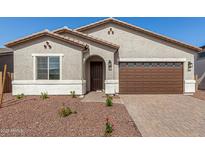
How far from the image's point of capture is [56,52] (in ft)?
35.2

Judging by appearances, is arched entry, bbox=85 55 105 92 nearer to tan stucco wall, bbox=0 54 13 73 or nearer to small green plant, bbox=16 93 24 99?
small green plant, bbox=16 93 24 99

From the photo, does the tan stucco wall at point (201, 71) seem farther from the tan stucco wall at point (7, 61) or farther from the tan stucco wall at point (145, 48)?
the tan stucco wall at point (7, 61)

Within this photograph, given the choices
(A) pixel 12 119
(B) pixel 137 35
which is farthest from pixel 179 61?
(A) pixel 12 119

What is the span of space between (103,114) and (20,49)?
26.7 ft

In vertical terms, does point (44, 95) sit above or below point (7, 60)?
below

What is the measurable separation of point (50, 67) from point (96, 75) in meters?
4.07

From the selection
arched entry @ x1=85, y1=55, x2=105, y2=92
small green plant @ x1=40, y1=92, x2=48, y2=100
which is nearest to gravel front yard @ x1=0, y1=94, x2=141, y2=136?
small green plant @ x1=40, y1=92, x2=48, y2=100

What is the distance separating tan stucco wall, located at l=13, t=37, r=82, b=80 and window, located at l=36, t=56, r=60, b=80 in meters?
0.40

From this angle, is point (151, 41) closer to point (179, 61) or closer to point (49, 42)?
point (179, 61)

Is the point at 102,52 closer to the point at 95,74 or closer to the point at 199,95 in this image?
the point at 95,74

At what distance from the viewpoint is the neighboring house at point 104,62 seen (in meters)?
10.7

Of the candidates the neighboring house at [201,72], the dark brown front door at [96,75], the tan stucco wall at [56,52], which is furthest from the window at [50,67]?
the neighboring house at [201,72]

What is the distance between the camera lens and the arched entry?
13094 mm

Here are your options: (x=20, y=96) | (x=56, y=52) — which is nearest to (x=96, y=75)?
(x=56, y=52)
